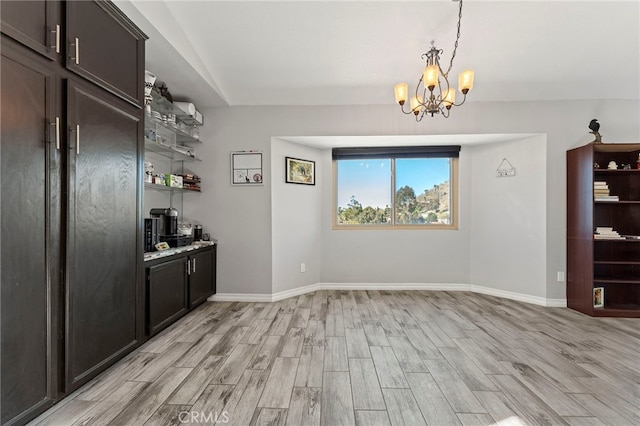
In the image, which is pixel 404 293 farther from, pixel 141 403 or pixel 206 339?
pixel 141 403

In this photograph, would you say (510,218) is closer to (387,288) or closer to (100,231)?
(387,288)

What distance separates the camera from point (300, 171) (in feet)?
13.2

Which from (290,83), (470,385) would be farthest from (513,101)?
(470,385)

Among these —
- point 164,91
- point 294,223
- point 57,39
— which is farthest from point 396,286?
point 57,39

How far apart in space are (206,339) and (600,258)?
4.77 meters

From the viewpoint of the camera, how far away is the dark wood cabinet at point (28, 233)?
1.30 meters

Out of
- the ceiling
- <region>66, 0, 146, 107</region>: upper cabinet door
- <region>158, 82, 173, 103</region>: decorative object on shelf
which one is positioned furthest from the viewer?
<region>158, 82, 173, 103</region>: decorative object on shelf

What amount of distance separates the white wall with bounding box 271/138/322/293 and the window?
1.28 ft

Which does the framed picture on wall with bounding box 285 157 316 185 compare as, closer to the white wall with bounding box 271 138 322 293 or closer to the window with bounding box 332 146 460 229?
the white wall with bounding box 271 138 322 293

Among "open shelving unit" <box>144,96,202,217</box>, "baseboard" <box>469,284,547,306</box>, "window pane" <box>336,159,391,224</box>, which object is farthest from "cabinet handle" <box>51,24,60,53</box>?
"baseboard" <box>469,284,547,306</box>

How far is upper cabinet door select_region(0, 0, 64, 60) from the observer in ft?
4.28

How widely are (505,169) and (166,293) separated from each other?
4566mm

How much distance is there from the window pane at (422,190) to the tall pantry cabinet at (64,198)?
11.8ft

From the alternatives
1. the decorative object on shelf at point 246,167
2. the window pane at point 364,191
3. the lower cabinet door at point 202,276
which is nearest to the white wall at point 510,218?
the window pane at point 364,191
